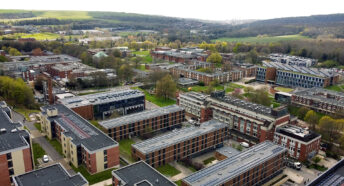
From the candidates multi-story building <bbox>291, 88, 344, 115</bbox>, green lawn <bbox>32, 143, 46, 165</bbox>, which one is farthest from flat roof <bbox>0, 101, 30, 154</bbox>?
multi-story building <bbox>291, 88, 344, 115</bbox>

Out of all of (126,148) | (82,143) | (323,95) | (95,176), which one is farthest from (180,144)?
(323,95)

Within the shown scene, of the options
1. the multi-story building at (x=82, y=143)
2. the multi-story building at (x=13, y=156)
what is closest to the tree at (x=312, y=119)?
the multi-story building at (x=82, y=143)

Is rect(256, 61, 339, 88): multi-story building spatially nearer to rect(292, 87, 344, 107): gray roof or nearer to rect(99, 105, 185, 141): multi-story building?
rect(292, 87, 344, 107): gray roof

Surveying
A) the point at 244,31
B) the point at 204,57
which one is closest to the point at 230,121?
the point at 204,57

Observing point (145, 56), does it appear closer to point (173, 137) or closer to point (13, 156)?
point (173, 137)

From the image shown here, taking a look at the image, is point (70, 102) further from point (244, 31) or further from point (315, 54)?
point (244, 31)

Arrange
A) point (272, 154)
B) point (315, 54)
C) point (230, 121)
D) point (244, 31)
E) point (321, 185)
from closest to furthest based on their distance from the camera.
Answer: point (321, 185), point (272, 154), point (230, 121), point (315, 54), point (244, 31)
